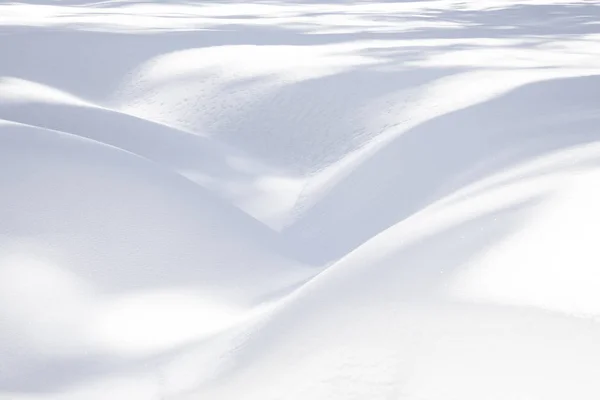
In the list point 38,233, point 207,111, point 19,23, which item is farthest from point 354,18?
point 38,233

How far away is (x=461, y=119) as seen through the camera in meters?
2.89

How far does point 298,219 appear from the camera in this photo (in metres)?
2.62

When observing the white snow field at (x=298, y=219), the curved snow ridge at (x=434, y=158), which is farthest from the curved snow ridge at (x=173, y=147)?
the curved snow ridge at (x=434, y=158)

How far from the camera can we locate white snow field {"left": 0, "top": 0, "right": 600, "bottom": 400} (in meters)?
1.35

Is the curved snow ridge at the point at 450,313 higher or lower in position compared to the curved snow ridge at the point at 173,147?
lower

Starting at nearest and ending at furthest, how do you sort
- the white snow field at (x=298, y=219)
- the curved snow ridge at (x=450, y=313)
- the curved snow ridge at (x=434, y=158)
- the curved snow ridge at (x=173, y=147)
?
the curved snow ridge at (x=450, y=313) → the white snow field at (x=298, y=219) → the curved snow ridge at (x=434, y=158) → the curved snow ridge at (x=173, y=147)

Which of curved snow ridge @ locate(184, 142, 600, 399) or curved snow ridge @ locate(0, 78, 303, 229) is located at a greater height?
curved snow ridge @ locate(0, 78, 303, 229)

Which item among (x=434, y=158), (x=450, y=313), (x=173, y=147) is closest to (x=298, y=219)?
(x=434, y=158)

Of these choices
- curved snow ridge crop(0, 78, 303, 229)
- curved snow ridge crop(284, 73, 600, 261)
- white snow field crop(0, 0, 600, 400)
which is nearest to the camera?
white snow field crop(0, 0, 600, 400)

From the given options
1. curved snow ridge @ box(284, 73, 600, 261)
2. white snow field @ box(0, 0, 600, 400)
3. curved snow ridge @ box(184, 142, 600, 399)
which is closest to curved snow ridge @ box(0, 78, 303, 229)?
white snow field @ box(0, 0, 600, 400)

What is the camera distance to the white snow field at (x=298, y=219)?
1347 mm

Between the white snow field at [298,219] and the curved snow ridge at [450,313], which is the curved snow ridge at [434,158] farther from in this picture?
the curved snow ridge at [450,313]

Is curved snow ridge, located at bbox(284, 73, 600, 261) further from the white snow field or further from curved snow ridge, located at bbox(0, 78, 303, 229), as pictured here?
curved snow ridge, located at bbox(0, 78, 303, 229)

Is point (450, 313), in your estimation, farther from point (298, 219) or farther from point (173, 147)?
point (173, 147)
